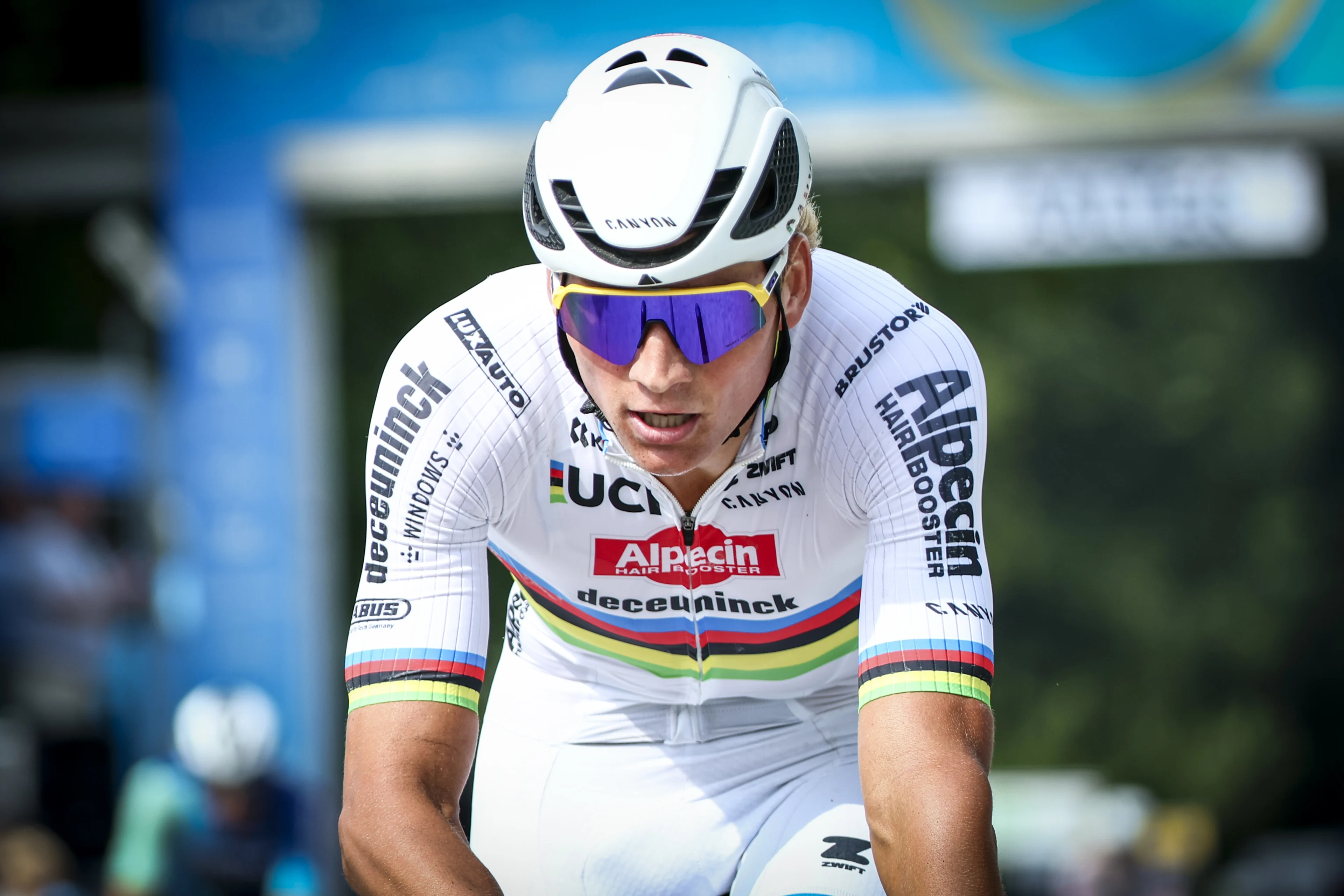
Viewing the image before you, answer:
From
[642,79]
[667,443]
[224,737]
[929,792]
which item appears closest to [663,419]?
[667,443]

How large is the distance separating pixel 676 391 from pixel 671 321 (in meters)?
0.11

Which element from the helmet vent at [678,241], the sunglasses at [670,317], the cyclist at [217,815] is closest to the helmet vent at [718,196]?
the helmet vent at [678,241]

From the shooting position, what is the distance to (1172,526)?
1848 centimetres

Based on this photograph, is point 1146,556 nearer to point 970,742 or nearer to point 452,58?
point 452,58

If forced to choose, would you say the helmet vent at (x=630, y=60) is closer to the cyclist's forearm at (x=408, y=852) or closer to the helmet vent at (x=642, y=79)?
the helmet vent at (x=642, y=79)

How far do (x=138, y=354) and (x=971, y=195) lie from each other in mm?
6662

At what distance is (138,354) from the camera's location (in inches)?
485

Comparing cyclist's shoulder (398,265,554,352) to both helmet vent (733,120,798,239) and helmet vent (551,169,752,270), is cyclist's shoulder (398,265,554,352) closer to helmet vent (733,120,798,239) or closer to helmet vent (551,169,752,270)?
helmet vent (551,169,752,270)

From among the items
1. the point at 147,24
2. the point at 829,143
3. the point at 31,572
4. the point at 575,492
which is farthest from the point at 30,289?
the point at 575,492

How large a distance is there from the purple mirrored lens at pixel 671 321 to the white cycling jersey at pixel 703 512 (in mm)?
249

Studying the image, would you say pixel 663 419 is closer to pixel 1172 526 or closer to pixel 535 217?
pixel 535 217

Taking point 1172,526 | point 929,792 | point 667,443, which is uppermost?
point 667,443

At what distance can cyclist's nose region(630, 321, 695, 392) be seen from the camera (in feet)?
8.18

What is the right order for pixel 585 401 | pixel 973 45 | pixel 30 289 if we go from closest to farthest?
pixel 585 401 → pixel 973 45 → pixel 30 289
